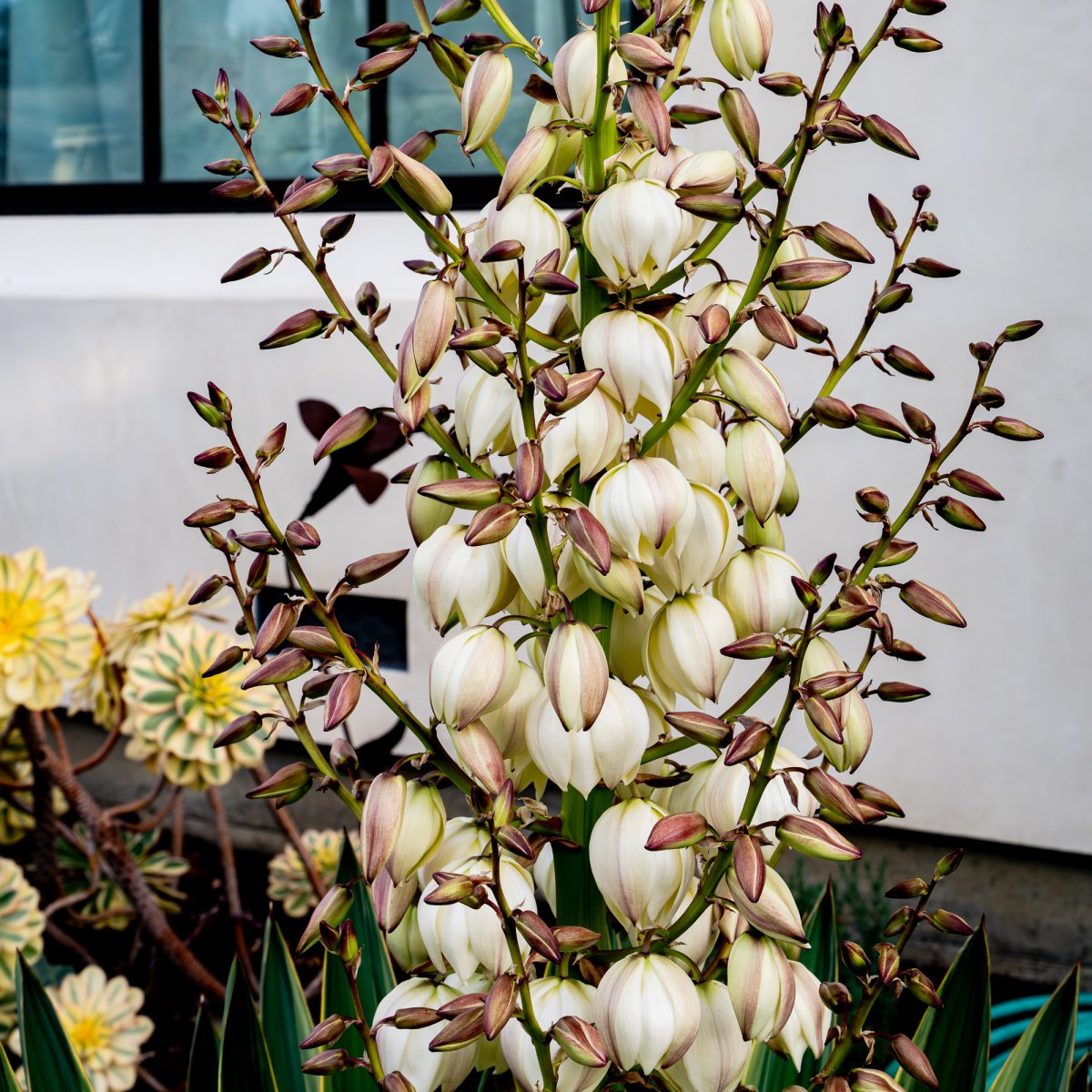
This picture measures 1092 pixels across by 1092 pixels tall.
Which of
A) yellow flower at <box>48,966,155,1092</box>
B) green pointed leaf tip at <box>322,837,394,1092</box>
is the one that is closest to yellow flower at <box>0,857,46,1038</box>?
yellow flower at <box>48,966,155,1092</box>

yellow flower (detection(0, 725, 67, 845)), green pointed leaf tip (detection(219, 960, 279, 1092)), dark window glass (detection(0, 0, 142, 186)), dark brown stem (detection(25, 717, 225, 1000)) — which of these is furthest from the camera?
dark window glass (detection(0, 0, 142, 186))

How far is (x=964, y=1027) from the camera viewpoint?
0.77 meters

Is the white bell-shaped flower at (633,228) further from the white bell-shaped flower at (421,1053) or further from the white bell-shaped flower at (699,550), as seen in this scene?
the white bell-shaped flower at (421,1053)

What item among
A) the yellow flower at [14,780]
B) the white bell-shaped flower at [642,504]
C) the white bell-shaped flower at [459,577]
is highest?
the white bell-shaped flower at [642,504]

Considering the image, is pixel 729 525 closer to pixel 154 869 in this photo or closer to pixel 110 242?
pixel 154 869

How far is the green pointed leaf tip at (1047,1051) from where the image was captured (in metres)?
0.74

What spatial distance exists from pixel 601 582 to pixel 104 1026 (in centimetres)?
132

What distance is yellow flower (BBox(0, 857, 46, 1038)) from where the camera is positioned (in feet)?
4.68

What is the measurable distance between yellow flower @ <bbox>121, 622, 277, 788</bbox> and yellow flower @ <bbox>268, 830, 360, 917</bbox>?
376 mm

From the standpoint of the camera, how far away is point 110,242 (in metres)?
2.50

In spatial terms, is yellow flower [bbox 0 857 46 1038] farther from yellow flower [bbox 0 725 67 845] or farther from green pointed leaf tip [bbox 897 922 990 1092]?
green pointed leaf tip [bbox 897 922 990 1092]

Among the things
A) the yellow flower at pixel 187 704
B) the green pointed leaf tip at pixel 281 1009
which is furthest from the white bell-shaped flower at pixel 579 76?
the yellow flower at pixel 187 704

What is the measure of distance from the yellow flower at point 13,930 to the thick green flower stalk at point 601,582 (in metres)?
1.12

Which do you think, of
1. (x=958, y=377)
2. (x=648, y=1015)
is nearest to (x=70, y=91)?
(x=958, y=377)
